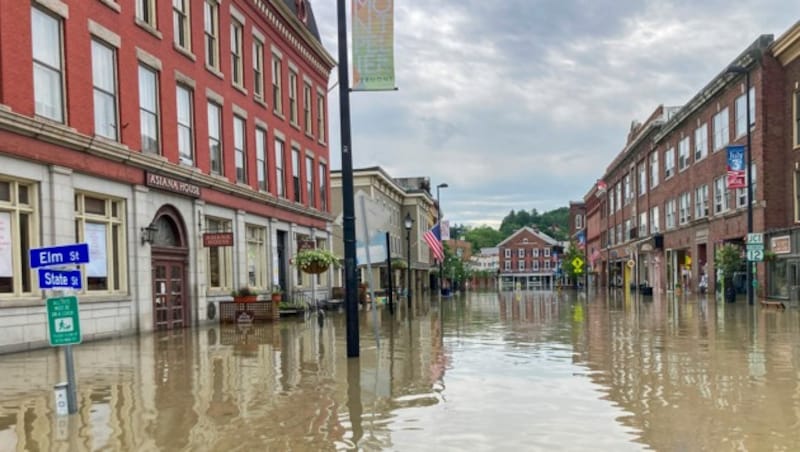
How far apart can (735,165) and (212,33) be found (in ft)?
75.5

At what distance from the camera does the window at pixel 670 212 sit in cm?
4803

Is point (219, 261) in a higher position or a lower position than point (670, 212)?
lower

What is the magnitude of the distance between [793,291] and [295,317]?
20314 millimetres

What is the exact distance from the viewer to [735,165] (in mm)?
30359

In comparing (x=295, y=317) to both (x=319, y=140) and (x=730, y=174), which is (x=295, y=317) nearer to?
(x=319, y=140)

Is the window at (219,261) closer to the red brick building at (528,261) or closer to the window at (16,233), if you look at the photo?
the window at (16,233)

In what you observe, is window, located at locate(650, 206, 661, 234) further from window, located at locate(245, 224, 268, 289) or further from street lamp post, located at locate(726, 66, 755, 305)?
window, located at locate(245, 224, 268, 289)

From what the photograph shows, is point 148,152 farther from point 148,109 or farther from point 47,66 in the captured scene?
point 47,66

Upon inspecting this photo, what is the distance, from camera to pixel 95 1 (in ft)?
57.0

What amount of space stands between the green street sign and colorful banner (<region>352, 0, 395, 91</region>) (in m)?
6.07

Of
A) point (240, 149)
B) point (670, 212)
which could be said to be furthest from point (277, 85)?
point (670, 212)

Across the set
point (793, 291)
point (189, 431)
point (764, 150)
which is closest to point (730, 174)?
point (764, 150)

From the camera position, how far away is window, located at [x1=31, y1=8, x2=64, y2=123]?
Answer: 1529 centimetres

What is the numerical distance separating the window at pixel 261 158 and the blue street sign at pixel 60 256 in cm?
2128
